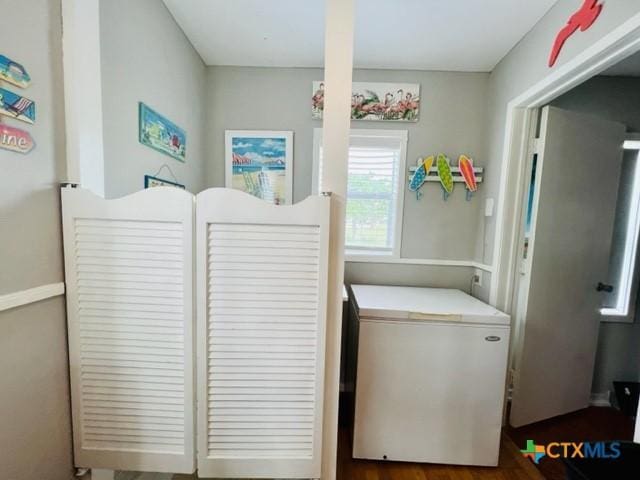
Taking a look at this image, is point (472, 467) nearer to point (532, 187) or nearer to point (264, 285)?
point (264, 285)

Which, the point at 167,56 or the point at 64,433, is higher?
the point at 167,56

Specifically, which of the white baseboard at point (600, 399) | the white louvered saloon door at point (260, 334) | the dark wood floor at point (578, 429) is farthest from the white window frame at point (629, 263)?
the white louvered saloon door at point (260, 334)

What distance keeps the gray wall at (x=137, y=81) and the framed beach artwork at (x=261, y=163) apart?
35 cm

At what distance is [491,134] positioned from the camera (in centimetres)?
191

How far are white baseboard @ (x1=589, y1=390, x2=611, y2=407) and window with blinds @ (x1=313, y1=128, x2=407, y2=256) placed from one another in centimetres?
194

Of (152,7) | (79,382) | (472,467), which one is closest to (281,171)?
(152,7)

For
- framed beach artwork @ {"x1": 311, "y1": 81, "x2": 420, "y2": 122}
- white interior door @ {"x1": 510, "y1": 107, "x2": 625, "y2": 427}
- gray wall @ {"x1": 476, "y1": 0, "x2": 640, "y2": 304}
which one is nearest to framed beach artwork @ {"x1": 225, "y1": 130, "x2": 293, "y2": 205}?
framed beach artwork @ {"x1": 311, "y1": 81, "x2": 420, "y2": 122}

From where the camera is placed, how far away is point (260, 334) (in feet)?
3.35

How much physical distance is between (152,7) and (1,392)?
184cm

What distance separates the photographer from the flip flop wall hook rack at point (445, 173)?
6.56 ft

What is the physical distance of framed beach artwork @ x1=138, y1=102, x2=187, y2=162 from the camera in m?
1.34

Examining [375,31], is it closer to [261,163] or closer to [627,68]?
[261,163]

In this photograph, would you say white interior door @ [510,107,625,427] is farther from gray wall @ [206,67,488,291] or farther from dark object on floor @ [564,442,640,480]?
dark object on floor @ [564,442,640,480]

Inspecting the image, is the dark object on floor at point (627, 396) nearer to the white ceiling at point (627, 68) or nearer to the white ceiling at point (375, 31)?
the white ceiling at point (627, 68)
